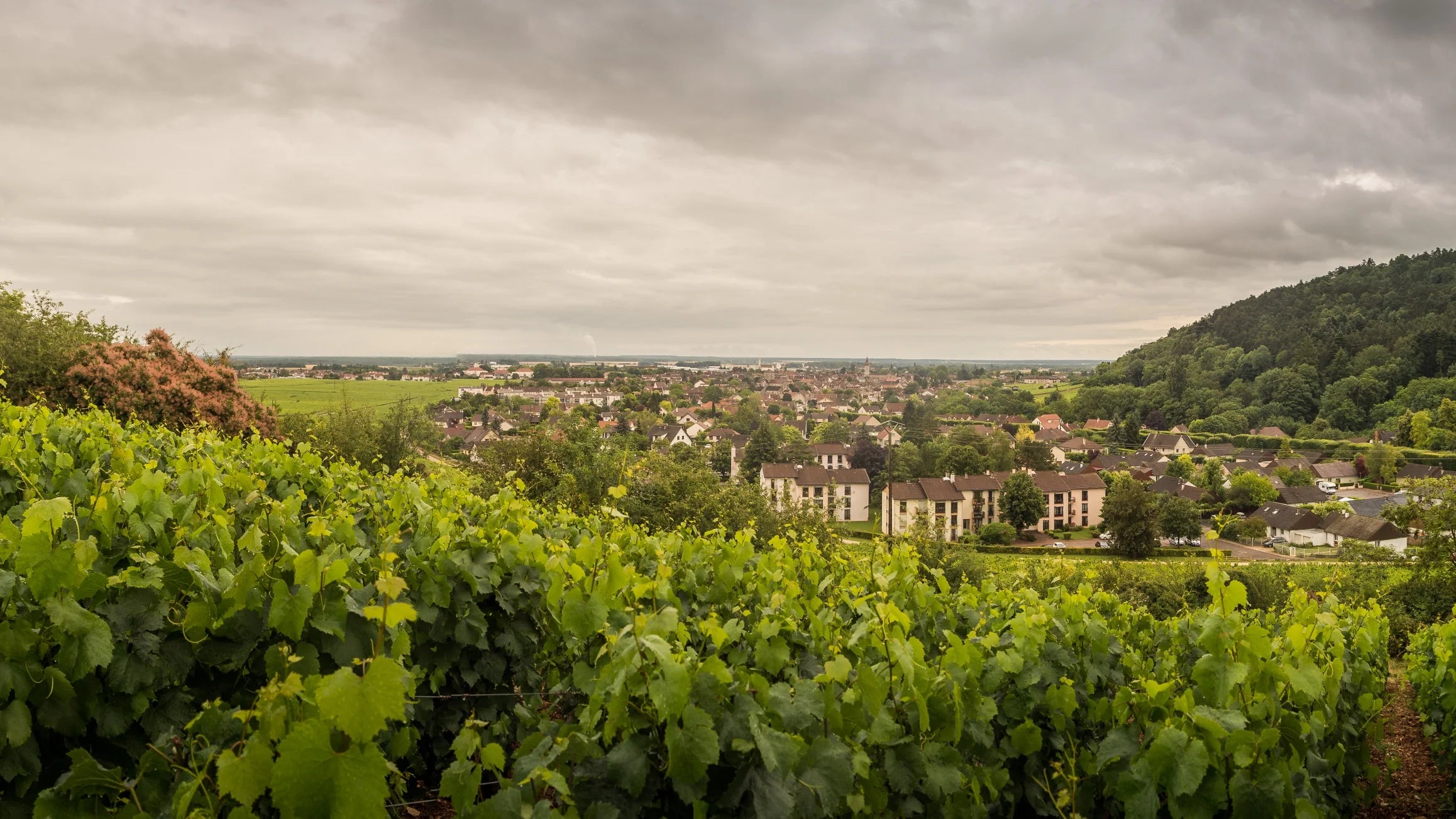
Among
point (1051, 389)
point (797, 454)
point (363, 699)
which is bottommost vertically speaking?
point (797, 454)

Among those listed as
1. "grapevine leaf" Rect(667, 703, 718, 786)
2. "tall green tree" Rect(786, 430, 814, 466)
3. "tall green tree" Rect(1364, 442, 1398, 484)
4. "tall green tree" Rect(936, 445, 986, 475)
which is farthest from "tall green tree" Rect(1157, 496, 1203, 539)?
"grapevine leaf" Rect(667, 703, 718, 786)

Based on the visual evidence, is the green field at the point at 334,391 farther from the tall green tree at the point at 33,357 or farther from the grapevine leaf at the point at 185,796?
the grapevine leaf at the point at 185,796

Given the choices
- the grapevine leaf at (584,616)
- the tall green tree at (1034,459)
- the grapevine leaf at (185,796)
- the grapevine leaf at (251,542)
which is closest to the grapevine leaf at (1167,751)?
the grapevine leaf at (584,616)

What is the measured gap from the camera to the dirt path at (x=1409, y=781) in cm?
569

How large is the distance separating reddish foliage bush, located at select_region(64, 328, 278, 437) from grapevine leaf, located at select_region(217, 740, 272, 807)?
50.5 feet

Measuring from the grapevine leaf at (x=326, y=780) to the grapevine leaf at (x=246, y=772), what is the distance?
8 centimetres

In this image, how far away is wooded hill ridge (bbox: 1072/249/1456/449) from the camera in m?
95.2

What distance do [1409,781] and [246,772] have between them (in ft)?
30.9

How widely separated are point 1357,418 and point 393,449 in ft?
385

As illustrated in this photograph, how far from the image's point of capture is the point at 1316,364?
351 feet

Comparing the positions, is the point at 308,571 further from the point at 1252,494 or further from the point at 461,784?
the point at 1252,494

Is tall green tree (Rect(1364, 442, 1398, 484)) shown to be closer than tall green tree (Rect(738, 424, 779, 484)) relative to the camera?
No

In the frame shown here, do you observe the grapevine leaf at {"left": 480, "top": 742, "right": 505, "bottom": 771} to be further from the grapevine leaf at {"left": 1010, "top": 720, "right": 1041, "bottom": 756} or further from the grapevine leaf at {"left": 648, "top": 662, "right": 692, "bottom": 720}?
the grapevine leaf at {"left": 1010, "top": 720, "right": 1041, "bottom": 756}

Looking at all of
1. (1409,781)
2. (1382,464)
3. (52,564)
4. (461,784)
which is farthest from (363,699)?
(1382,464)
